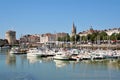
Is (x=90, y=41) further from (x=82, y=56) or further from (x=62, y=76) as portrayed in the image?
(x=62, y=76)

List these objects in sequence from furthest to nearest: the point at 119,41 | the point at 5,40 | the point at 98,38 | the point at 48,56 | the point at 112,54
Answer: the point at 5,40
the point at 98,38
the point at 119,41
the point at 48,56
the point at 112,54

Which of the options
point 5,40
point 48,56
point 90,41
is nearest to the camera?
point 48,56

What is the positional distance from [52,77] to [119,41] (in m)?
60.9

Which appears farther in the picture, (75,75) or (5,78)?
(75,75)

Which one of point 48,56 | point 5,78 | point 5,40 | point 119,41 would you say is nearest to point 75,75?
point 5,78

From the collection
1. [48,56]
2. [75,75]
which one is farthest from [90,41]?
[75,75]

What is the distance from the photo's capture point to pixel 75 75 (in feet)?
95.1

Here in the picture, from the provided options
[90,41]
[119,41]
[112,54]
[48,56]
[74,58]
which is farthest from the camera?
[90,41]

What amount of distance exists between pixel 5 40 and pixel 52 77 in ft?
494

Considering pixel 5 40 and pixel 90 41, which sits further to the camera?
pixel 5 40

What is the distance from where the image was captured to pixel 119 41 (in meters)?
86.7

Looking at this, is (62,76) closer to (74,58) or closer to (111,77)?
(111,77)

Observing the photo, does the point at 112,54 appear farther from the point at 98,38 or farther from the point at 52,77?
the point at 98,38

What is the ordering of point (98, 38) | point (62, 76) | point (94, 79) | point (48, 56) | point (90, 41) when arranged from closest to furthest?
point (94, 79)
point (62, 76)
point (48, 56)
point (98, 38)
point (90, 41)
